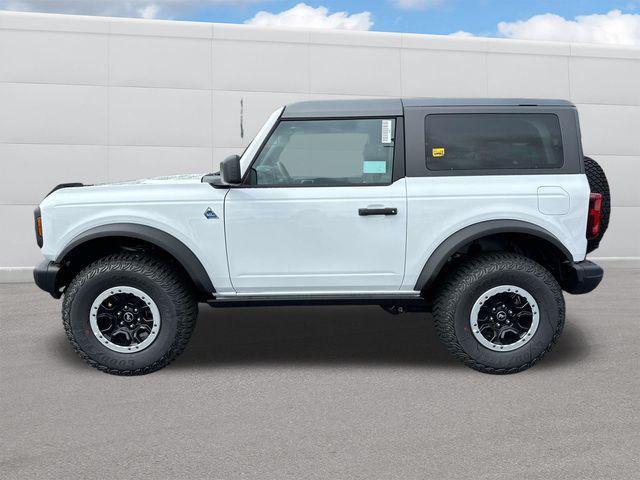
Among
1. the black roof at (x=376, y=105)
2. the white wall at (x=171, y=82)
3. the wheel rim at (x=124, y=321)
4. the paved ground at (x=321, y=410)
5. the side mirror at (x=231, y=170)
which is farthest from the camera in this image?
the white wall at (x=171, y=82)

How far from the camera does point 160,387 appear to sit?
16.6 feet

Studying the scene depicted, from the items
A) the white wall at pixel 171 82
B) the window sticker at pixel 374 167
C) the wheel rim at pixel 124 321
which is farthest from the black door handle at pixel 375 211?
the white wall at pixel 171 82

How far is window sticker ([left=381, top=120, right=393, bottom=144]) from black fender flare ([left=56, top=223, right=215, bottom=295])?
1.55 m

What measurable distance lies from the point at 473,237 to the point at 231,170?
5.57ft

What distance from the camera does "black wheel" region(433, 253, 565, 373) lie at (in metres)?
5.28

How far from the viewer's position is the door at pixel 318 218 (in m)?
5.30

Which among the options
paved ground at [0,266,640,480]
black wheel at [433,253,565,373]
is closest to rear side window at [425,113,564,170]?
black wheel at [433,253,565,373]

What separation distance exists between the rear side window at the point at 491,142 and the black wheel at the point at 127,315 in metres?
2.05

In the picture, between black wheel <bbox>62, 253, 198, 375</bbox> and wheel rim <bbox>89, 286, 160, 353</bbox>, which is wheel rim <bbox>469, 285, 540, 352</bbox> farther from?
wheel rim <bbox>89, 286, 160, 353</bbox>

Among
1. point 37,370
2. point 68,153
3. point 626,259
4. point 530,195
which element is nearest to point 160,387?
point 37,370

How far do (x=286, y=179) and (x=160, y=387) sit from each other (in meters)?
1.63

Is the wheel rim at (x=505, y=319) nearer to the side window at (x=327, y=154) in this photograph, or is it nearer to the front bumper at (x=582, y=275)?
the front bumper at (x=582, y=275)

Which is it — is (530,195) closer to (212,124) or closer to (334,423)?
(334,423)

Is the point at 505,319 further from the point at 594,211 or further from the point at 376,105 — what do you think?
the point at 376,105
